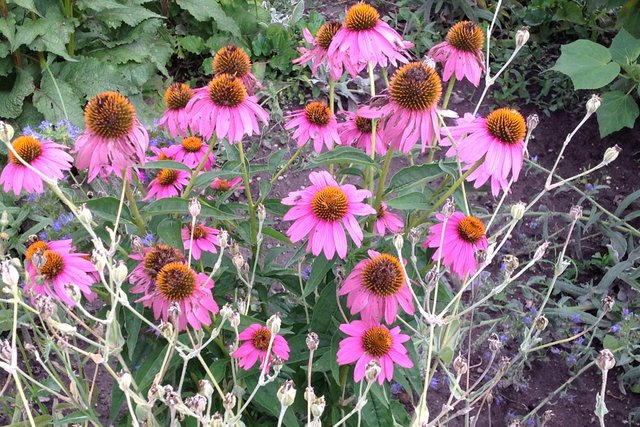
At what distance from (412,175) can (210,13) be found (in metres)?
2.22

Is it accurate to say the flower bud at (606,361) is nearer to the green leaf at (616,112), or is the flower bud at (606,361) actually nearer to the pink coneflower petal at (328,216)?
the pink coneflower petal at (328,216)

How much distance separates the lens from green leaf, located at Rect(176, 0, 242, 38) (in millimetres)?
3311

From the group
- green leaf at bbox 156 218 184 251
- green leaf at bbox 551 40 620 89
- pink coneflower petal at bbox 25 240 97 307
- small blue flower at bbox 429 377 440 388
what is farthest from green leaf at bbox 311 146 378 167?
green leaf at bbox 551 40 620 89

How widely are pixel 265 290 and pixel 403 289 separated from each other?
0.39 meters

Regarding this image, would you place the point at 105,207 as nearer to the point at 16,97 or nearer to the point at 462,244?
the point at 462,244

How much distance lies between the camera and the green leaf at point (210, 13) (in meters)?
3.31

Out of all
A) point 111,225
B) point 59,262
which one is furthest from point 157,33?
point 59,262

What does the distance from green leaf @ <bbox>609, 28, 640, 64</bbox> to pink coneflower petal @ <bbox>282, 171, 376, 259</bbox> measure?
2040 mm

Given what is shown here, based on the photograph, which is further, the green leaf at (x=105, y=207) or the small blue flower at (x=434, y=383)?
the small blue flower at (x=434, y=383)

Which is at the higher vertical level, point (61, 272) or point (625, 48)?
point (61, 272)

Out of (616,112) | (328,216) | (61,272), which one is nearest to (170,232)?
(61,272)

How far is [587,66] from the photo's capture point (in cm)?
277

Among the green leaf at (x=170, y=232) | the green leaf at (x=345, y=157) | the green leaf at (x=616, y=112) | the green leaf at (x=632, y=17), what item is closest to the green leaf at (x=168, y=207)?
the green leaf at (x=170, y=232)

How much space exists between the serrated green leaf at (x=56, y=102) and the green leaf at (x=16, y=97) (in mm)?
41
